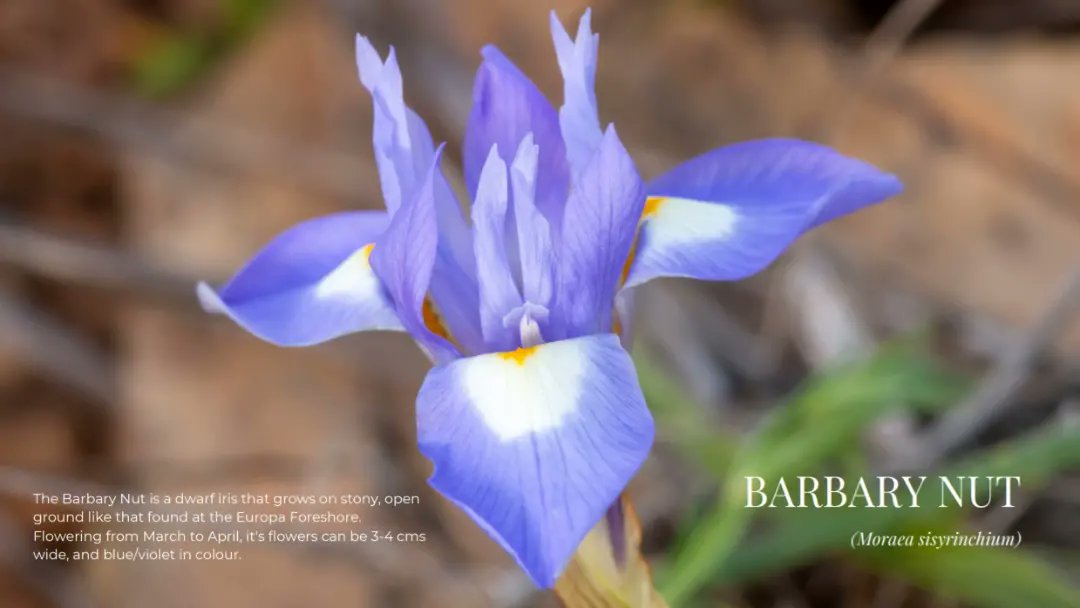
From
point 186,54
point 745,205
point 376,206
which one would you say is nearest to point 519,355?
point 745,205

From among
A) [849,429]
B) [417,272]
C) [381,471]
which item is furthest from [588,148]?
[381,471]

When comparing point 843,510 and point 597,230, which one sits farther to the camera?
point 843,510

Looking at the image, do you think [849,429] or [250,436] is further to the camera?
[250,436]

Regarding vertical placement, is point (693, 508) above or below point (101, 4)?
below

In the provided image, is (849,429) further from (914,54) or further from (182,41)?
(182,41)

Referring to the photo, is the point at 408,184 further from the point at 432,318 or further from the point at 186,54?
the point at 186,54

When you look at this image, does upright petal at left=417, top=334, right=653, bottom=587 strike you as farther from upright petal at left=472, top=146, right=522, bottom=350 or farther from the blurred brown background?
the blurred brown background

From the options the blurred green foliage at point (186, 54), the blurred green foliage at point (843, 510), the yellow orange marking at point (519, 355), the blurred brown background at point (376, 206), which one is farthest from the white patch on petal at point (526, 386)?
the blurred green foliage at point (186, 54)
